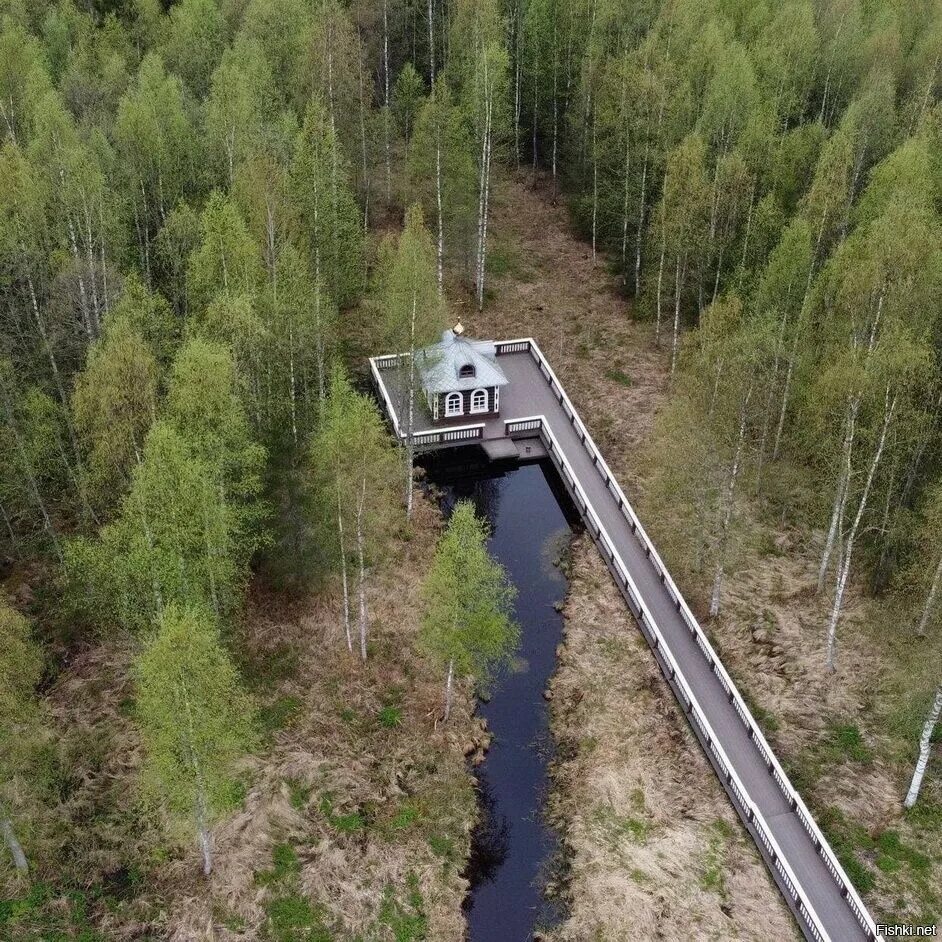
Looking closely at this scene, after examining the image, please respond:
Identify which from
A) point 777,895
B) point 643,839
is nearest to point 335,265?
point 643,839

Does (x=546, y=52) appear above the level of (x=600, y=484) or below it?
above

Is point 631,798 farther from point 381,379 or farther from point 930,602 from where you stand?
point 381,379

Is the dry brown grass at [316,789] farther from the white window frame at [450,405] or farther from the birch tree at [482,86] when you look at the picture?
the birch tree at [482,86]

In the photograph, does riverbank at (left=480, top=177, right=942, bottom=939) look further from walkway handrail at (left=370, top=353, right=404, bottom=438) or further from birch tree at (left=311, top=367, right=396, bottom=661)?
walkway handrail at (left=370, top=353, right=404, bottom=438)

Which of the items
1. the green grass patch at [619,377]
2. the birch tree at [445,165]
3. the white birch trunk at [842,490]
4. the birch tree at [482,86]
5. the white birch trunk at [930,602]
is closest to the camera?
the white birch trunk at [930,602]

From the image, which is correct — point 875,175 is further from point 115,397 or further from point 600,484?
point 115,397

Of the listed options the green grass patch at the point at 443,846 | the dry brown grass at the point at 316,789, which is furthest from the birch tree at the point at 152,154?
the green grass patch at the point at 443,846
